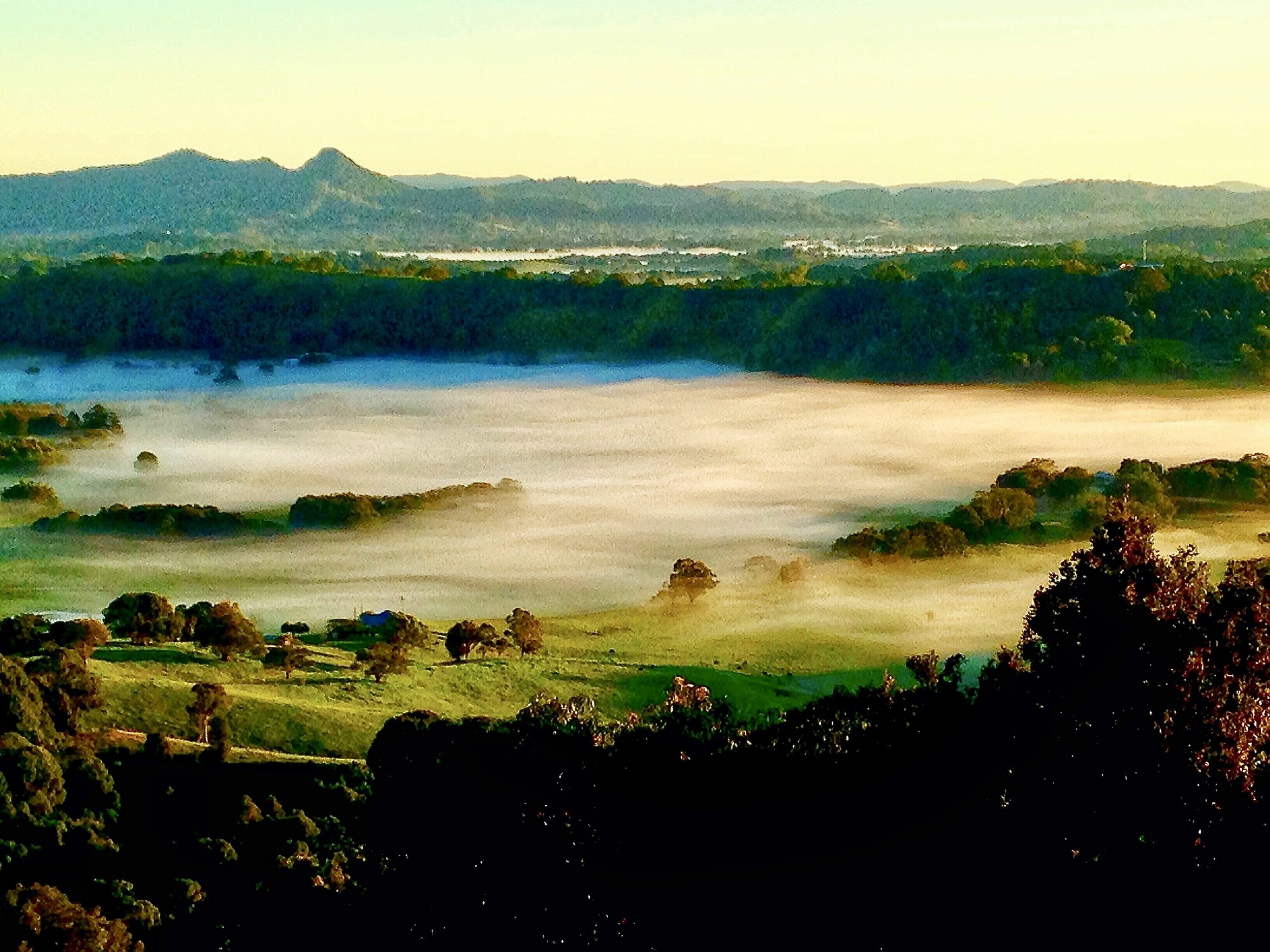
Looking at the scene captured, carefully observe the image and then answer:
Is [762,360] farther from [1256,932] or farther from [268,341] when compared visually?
[1256,932]

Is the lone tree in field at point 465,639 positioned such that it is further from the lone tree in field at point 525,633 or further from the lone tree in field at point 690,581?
the lone tree in field at point 690,581

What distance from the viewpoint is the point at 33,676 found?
1131 inches

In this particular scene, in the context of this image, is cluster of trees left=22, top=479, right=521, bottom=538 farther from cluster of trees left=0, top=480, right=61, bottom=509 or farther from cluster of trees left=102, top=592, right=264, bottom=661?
cluster of trees left=102, top=592, right=264, bottom=661

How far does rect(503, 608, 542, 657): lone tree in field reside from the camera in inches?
1578

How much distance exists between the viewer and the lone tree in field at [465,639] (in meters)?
38.9

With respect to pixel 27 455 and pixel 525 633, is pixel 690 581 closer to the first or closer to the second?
pixel 525 633

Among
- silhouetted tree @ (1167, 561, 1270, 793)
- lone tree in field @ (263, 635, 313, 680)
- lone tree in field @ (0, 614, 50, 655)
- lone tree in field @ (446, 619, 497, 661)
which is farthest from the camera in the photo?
lone tree in field @ (446, 619, 497, 661)

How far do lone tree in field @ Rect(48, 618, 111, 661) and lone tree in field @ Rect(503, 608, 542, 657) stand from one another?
8911 millimetres

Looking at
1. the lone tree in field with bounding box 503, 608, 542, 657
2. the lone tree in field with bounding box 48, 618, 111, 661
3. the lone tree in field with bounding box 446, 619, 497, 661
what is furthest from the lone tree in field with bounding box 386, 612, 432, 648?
the lone tree in field with bounding box 48, 618, 111, 661

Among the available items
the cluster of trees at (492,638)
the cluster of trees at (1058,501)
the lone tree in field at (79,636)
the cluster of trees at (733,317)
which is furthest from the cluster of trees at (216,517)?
the lone tree in field at (79,636)

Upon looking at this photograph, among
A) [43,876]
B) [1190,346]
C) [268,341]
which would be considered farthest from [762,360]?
[43,876]

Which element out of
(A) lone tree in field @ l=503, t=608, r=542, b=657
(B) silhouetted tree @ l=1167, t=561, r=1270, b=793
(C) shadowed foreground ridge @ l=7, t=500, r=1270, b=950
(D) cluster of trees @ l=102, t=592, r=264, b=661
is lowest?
(A) lone tree in field @ l=503, t=608, r=542, b=657

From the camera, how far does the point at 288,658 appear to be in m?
36.1

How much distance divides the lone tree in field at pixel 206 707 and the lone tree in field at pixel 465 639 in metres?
9.33
